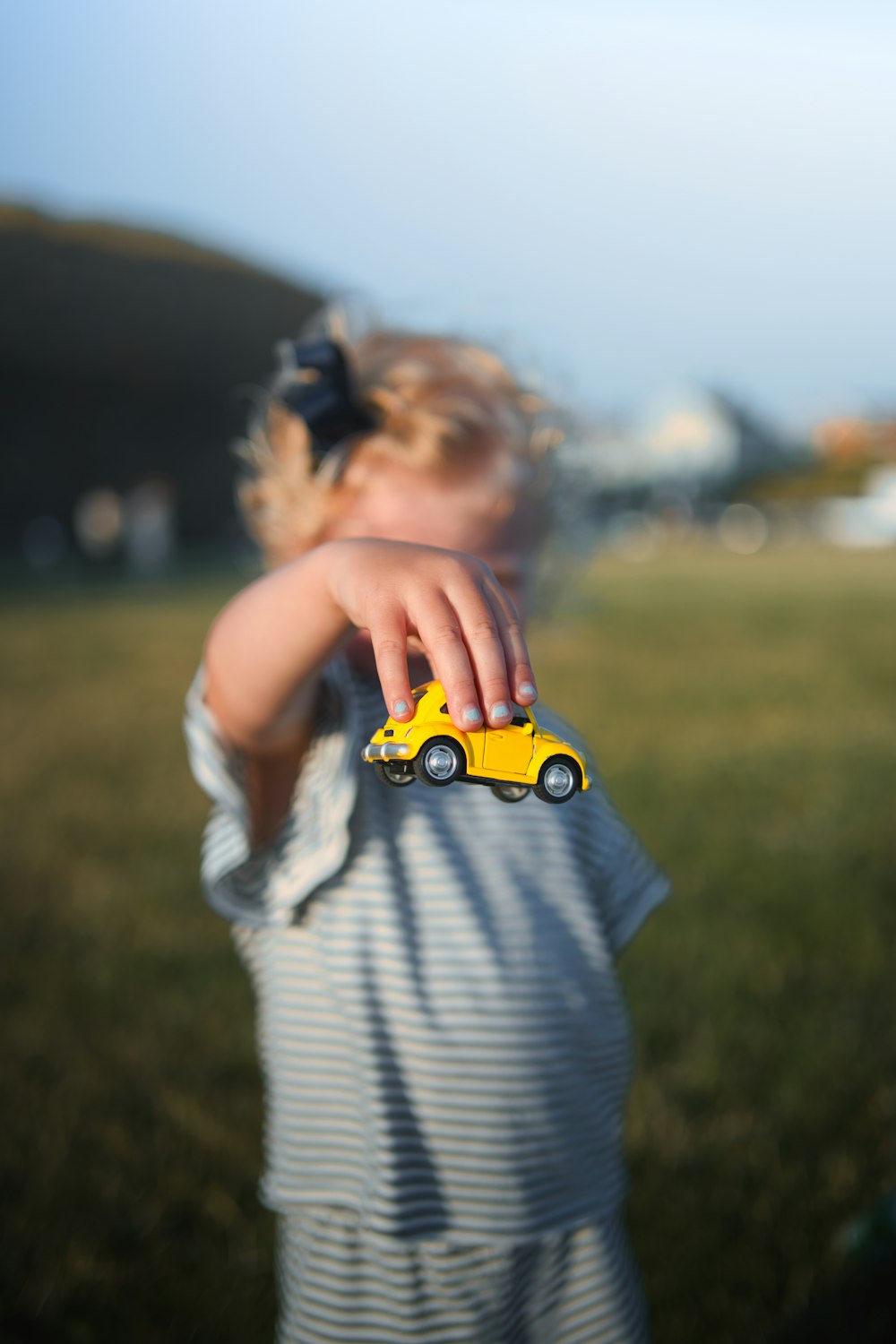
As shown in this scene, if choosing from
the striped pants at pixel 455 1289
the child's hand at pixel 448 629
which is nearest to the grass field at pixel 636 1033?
the striped pants at pixel 455 1289

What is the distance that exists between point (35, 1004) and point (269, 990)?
2.57 m

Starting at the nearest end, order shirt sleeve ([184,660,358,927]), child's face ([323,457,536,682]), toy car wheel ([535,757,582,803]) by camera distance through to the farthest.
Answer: toy car wheel ([535,757,582,803]), child's face ([323,457,536,682]), shirt sleeve ([184,660,358,927])

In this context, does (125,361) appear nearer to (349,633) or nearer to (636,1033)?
(636,1033)

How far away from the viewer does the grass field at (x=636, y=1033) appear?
2699 mm

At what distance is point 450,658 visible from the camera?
70cm

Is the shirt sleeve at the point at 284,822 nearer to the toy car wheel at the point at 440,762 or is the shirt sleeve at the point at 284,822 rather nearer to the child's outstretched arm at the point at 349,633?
the child's outstretched arm at the point at 349,633

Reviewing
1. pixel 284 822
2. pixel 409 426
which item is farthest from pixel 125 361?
pixel 409 426

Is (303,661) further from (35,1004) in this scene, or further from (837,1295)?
(35,1004)

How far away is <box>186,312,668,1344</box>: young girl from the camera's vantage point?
5.19ft

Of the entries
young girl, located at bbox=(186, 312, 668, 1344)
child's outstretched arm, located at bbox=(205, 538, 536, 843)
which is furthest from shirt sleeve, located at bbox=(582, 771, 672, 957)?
child's outstretched arm, located at bbox=(205, 538, 536, 843)

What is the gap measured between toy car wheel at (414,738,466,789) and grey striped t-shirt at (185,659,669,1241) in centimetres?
98

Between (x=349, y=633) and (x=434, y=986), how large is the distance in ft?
2.24

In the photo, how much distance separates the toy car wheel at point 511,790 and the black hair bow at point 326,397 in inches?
28.0

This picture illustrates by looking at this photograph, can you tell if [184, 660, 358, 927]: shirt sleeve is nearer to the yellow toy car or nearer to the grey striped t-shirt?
the grey striped t-shirt
